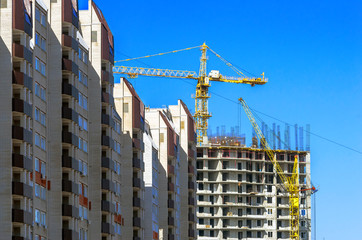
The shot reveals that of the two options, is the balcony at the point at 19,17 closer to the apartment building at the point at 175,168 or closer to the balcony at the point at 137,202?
the balcony at the point at 137,202

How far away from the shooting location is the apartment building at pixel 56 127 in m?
108

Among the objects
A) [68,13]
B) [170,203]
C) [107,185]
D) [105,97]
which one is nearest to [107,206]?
[107,185]

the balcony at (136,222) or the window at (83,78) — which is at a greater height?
the window at (83,78)

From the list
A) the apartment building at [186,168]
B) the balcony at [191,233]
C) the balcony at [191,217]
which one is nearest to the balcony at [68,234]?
the apartment building at [186,168]

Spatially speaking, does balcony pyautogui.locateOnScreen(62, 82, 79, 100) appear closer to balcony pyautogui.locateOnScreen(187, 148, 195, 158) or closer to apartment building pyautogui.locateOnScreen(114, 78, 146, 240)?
apartment building pyautogui.locateOnScreen(114, 78, 146, 240)

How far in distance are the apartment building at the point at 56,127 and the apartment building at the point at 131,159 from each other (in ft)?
11.1

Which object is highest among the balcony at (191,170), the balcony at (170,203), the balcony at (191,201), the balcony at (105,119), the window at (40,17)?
the window at (40,17)

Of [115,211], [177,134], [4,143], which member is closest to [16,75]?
[4,143]

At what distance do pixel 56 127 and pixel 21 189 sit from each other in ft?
50.5

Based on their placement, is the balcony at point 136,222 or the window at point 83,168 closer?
the window at point 83,168

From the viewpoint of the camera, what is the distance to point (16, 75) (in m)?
109

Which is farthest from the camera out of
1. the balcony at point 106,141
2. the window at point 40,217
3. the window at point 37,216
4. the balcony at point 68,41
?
the balcony at point 106,141

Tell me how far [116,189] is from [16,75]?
39.5 meters

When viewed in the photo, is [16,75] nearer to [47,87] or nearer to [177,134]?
[47,87]
